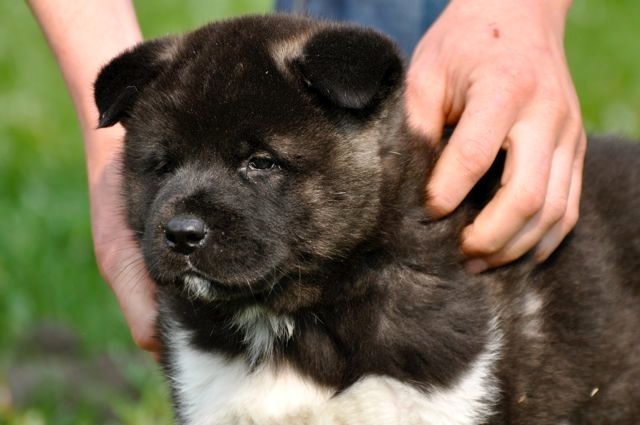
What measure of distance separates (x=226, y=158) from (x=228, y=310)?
52 cm

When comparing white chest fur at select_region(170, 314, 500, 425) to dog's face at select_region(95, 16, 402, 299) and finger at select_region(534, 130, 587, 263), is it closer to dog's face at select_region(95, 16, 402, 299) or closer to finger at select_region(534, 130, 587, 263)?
dog's face at select_region(95, 16, 402, 299)

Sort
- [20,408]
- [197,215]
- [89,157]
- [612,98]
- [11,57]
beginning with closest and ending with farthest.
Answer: [197,215]
[89,157]
[20,408]
[612,98]
[11,57]

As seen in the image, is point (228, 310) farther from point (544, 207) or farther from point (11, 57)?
point (11, 57)

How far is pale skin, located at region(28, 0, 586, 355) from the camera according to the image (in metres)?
4.04

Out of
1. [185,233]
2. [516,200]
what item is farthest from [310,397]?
[516,200]

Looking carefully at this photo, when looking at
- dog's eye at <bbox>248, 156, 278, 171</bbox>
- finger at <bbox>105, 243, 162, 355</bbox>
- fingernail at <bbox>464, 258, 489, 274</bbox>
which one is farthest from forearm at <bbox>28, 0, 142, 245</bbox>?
fingernail at <bbox>464, 258, 489, 274</bbox>

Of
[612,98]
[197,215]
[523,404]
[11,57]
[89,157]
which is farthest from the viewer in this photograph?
[11,57]

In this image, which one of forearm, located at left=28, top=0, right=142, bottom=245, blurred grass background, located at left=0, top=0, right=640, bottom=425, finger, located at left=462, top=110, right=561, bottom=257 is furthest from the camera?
blurred grass background, located at left=0, top=0, right=640, bottom=425

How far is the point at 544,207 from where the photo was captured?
13.5 feet

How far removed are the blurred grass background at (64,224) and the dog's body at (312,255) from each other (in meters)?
1.74

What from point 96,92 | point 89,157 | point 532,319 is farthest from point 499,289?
point 89,157

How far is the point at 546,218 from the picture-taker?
13.5ft

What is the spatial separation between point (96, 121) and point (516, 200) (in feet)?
5.49

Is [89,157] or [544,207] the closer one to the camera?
[544,207]
